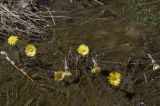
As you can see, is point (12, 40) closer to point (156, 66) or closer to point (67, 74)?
point (67, 74)

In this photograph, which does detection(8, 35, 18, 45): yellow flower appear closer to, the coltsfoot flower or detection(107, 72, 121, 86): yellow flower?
detection(107, 72, 121, 86): yellow flower

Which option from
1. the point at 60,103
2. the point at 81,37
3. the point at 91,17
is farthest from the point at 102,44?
the point at 60,103

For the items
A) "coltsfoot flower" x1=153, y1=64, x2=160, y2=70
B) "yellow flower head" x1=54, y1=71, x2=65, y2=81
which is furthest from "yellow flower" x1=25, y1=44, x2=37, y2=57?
"coltsfoot flower" x1=153, y1=64, x2=160, y2=70

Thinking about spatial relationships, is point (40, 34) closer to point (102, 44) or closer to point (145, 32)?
point (102, 44)

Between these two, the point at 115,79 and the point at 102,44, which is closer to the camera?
the point at 115,79

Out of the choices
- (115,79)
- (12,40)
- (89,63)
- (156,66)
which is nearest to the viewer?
(115,79)

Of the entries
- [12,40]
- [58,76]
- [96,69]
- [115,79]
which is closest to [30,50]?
[12,40]

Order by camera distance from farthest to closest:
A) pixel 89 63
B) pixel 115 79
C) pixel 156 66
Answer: pixel 89 63 → pixel 156 66 → pixel 115 79
